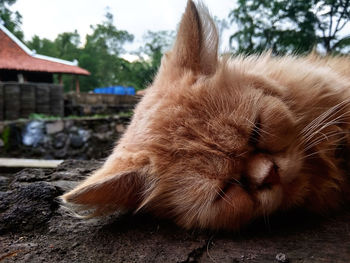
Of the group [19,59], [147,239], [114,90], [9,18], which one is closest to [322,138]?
[147,239]

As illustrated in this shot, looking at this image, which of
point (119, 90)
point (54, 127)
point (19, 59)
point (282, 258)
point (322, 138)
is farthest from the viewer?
point (119, 90)

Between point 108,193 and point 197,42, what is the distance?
84 centimetres

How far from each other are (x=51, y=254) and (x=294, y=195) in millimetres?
1077

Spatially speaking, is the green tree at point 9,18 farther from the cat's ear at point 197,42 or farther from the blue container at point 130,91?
the blue container at point 130,91

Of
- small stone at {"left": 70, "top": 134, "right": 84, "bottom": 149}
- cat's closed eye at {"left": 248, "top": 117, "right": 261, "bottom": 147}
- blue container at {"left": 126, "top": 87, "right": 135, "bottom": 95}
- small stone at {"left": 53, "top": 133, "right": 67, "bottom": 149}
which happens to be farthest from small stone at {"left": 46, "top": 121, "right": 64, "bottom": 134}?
cat's closed eye at {"left": 248, "top": 117, "right": 261, "bottom": 147}

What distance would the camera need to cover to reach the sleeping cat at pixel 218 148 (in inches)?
45.2

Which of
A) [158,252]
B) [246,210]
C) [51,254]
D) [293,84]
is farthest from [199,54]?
[51,254]

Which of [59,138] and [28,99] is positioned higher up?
[28,99]

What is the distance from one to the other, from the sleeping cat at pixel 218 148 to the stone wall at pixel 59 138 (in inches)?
157

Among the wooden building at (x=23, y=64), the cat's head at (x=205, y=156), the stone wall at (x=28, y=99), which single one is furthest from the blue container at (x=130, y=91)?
the cat's head at (x=205, y=156)

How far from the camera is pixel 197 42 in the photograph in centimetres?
137

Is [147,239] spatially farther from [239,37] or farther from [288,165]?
[239,37]

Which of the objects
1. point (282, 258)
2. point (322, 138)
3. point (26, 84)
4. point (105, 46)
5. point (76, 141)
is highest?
point (105, 46)

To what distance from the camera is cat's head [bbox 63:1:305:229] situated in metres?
1.14
